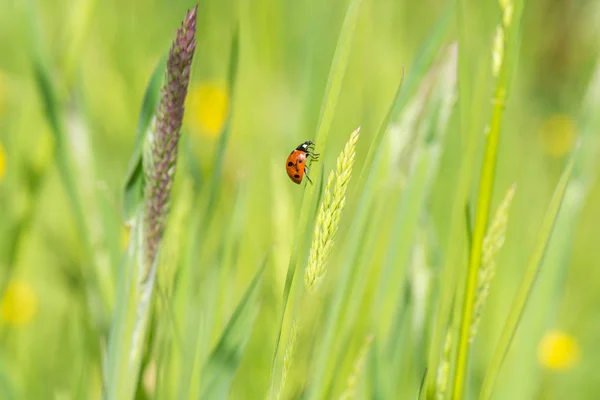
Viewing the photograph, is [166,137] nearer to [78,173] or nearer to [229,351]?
[229,351]

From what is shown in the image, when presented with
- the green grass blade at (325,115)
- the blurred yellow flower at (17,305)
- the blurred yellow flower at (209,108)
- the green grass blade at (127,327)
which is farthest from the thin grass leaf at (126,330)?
the blurred yellow flower at (209,108)

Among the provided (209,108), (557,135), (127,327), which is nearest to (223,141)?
(127,327)

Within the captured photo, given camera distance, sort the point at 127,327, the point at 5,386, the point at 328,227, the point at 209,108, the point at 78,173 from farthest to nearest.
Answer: the point at 209,108 → the point at 78,173 → the point at 5,386 → the point at 127,327 → the point at 328,227

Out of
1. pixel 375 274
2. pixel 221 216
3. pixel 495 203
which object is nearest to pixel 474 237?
pixel 375 274

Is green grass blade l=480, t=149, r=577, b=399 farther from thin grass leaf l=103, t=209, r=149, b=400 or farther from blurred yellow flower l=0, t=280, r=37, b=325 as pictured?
blurred yellow flower l=0, t=280, r=37, b=325

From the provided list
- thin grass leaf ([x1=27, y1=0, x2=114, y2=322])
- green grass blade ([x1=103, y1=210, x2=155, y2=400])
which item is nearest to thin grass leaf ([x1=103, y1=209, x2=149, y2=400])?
green grass blade ([x1=103, y1=210, x2=155, y2=400])

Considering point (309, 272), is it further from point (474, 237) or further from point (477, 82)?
point (477, 82)
